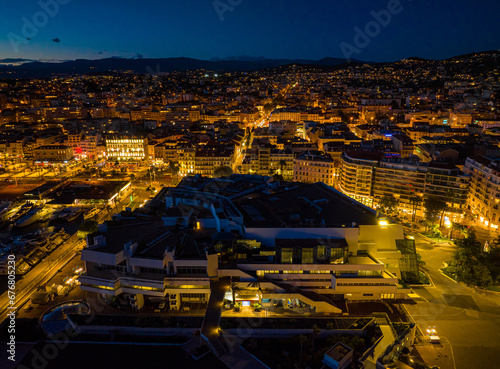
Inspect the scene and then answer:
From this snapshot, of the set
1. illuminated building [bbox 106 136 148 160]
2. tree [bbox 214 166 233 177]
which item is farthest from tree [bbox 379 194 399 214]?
illuminated building [bbox 106 136 148 160]

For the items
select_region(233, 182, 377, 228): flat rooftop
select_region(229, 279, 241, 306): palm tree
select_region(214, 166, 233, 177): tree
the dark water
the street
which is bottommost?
the dark water

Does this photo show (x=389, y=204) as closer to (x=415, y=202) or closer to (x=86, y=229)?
(x=415, y=202)

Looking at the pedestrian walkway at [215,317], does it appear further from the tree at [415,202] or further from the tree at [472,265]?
the tree at [415,202]

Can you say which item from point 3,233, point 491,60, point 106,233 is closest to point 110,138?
point 3,233

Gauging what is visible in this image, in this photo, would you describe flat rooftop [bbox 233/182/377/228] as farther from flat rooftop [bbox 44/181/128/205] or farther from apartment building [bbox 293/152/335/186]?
flat rooftop [bbox 44/181/128/205]

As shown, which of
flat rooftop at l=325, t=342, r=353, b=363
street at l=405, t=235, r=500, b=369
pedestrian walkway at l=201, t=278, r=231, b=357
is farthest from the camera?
pedestrian walkway at l=201, t=278, r=231, b=357

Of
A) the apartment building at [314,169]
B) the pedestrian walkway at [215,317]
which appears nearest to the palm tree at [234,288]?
the pedestrian walkway at [215,317]

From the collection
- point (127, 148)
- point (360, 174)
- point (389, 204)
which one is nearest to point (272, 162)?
point (360, 174)
